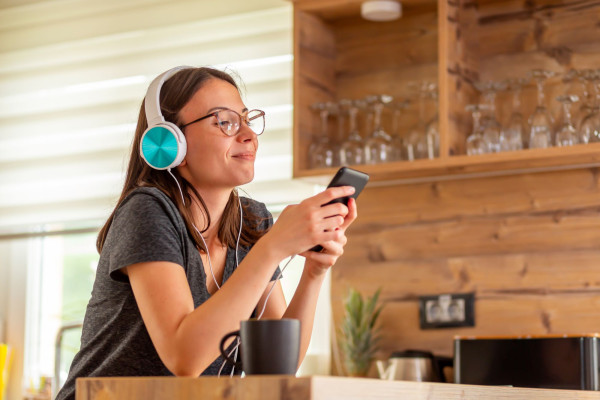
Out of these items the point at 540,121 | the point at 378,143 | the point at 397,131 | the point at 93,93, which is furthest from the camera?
the point at 93,93

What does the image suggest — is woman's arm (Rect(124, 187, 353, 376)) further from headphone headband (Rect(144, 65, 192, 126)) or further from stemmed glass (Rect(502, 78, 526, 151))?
stemmed glass (Rect(502, 78, 526, 151))

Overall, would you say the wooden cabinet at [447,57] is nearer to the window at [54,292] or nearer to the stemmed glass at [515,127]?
the stemmed glass at [515,127]

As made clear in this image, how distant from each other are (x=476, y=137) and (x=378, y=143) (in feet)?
1.05

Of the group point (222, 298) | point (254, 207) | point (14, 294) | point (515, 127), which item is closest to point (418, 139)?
point (515, 127)

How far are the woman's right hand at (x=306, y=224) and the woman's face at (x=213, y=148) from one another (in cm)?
32

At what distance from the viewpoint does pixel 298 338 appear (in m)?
1.06

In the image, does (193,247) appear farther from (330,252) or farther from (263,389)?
(263,389)

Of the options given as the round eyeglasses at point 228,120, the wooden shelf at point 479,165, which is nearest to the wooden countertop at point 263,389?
the round eyeglasses at point 228,120

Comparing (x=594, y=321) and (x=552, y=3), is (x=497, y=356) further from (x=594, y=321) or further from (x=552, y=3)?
(x=552, y=3)

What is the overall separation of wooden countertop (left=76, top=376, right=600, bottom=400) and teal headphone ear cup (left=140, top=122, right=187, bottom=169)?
0.52 m

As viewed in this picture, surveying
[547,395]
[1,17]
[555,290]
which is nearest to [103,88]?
[1,17]

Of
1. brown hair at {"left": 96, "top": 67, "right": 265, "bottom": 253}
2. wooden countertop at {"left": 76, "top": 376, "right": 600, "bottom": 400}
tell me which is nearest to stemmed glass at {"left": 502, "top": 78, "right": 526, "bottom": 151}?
brown hair at {"left": 96, "top": 67, "right": 265, "bottom": 253}

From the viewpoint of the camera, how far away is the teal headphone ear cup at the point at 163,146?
1.56 metres

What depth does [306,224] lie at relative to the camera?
1266 mm
